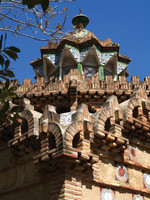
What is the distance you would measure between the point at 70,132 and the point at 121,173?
2.12 meters

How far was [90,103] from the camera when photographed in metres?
13.6

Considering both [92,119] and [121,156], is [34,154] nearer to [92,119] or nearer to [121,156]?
[92,119]

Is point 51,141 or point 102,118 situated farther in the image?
point 102,118

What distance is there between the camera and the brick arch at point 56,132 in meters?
7.06

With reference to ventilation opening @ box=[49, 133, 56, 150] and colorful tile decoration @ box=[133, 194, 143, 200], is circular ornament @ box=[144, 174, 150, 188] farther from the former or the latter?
ventilation opening @ box=[49, 133, 56, 150]

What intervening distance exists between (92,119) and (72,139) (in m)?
1.03

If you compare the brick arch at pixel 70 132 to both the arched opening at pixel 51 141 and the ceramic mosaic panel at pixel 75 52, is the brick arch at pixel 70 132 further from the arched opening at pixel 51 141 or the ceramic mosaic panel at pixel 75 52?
the ceramic mosaic panel at pixel 75 52

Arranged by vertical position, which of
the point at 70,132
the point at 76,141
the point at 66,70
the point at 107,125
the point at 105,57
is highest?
the point at 105,57

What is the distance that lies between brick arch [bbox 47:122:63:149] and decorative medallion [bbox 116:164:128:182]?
2098 mm

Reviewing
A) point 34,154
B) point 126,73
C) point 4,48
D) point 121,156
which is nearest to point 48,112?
point 34,154

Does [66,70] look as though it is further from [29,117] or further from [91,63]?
[29,117]

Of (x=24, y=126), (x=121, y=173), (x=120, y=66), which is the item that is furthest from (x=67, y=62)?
(x=121, y=173)

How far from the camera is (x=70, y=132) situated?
7207 mm

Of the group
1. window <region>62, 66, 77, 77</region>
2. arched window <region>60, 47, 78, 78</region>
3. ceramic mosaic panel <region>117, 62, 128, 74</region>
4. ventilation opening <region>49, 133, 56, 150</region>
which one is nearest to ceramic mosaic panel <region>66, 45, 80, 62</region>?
arched window <region>60, 47, 78, 78</region>
